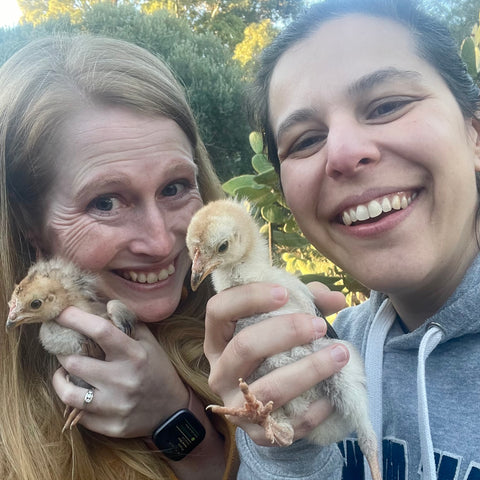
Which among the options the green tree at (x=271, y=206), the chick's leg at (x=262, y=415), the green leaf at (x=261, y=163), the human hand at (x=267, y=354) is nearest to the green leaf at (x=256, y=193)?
the green tree at (x=271, y=206)

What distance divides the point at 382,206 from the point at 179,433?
1132 millimetres

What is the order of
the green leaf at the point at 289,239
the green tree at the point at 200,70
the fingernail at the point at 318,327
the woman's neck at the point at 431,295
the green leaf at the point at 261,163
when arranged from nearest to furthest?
the fingernail at the point at 318,327 < the woman's neck at the point at 431,295 < the green leaf at the point at 261,163 < the green leaf at the point at 289,239 < the green tree at the point at 200,70

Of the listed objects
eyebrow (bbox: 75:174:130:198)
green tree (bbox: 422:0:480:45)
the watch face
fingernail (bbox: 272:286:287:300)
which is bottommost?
the watch face

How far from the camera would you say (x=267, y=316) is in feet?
4.71

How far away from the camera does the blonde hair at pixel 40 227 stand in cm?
170

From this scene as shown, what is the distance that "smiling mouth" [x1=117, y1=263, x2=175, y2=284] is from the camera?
1.87 m

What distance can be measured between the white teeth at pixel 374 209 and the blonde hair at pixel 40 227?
39.0 inches

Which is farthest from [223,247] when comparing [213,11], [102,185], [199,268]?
[213,11]

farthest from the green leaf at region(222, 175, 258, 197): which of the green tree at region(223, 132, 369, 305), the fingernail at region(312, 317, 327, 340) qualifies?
the fingernail at region(312, 317, 327, 340)

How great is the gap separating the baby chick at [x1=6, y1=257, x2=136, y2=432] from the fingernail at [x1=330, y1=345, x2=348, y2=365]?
2.71ft

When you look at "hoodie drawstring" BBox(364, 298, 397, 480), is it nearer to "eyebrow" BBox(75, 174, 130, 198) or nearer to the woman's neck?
Answer: the woman's neck

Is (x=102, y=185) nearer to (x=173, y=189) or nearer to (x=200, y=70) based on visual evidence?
(x=173, y=189)

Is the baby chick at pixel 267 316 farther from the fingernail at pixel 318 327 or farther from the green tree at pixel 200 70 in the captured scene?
the green tree at pixel 200 70

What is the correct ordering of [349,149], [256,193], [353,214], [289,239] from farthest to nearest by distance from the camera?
[289,239], [256,193], [353,214], [349,149]
